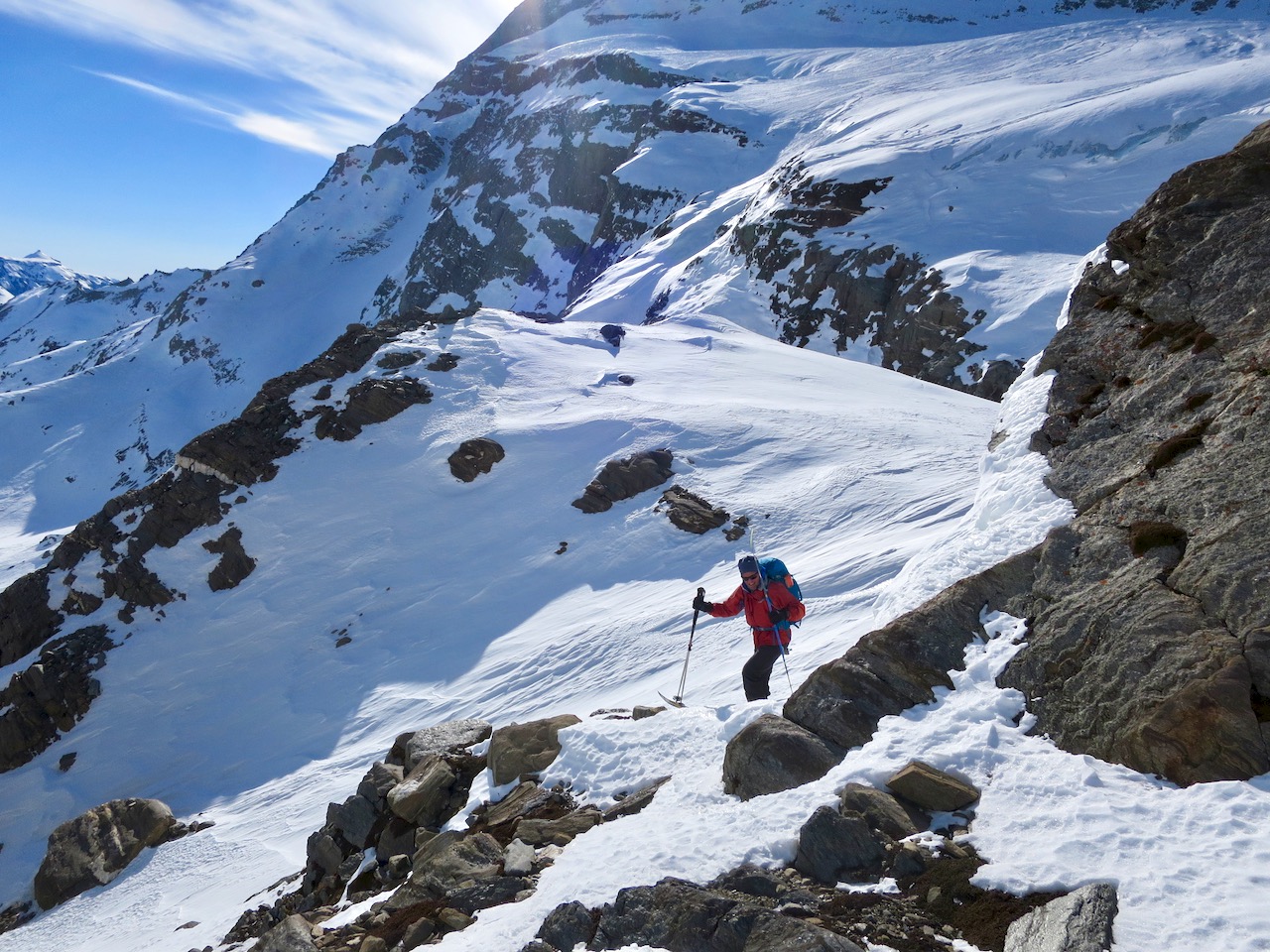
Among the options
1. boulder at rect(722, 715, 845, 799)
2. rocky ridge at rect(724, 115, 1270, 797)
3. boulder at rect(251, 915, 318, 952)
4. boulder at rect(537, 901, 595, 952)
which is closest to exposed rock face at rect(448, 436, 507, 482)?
boulder at rect(251, 915, 318, 952)

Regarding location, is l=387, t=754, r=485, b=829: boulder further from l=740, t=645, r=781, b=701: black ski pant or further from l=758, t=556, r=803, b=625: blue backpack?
l=758, t=556, r=803, b=625: blue backpack

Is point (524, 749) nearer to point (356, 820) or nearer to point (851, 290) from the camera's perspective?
point (356, 820)

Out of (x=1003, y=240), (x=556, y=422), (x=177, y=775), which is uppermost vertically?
(x=1003, y=240)

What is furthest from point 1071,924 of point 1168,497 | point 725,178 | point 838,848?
point 725,178

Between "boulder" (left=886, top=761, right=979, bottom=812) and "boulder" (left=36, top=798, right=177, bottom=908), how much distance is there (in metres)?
17.8

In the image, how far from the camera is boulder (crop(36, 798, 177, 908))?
667 inches

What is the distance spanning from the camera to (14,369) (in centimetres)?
18575

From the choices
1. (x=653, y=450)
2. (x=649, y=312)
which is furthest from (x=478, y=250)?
(x=653, y=450)

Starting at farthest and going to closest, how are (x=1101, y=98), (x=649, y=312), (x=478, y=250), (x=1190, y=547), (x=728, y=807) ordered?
1. (x=478, y=250)
2. (x=649, y=312)
3. (x=1101, y=98)
4. (x=728, y=807)
5. (x=1190, y=547)

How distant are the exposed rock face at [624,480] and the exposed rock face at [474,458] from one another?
4327mm

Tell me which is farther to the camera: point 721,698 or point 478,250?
point 478,250

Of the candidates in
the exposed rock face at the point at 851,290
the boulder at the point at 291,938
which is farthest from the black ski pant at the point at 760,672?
the exposed rock face at the point at 851,290

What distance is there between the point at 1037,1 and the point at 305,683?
122483 millimetres

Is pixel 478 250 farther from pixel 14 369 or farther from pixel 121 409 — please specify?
pixel 14 369
